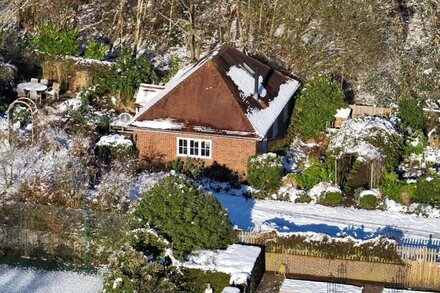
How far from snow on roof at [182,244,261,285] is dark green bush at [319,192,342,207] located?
566 centimetres

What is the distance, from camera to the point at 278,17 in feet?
135

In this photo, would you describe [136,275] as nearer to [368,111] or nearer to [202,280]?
[202,280]

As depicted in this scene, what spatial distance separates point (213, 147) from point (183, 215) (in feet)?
25.6

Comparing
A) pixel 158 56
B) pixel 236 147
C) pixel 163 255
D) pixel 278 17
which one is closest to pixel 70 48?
pixel 158 56

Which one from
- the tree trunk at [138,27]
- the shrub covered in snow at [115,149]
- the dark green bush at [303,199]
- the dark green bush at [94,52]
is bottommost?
the dark green bush at [303,199]

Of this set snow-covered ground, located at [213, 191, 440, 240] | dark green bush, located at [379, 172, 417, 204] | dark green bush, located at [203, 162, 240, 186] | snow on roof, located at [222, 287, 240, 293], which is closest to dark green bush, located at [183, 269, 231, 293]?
snow on roof, located at [222, 287, 240, 293]

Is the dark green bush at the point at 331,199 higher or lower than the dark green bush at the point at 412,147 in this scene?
lower

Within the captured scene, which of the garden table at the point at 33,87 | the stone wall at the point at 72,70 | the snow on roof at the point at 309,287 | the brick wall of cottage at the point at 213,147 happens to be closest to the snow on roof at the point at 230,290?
the snow on roof at the point at 309,287

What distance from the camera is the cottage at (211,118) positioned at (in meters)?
31.0

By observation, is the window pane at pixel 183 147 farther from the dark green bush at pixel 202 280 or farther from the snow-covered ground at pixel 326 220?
the dark green bush at pixel 202 280

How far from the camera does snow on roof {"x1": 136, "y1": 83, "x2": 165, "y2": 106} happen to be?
35125 millimetres

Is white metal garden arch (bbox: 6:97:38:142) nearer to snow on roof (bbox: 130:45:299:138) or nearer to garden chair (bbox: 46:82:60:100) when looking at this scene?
garden chair (bbox: 46:82:60:100)

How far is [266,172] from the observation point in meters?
30.0

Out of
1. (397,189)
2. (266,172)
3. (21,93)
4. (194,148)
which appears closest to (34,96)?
(21,93)
